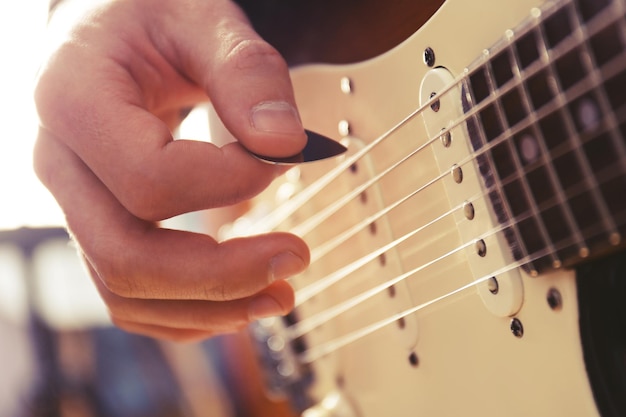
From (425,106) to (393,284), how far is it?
0.68ft

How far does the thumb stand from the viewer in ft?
1.74

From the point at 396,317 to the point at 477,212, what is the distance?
0.22 m

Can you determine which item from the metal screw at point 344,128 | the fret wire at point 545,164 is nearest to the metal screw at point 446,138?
the fret wire at point 545,164

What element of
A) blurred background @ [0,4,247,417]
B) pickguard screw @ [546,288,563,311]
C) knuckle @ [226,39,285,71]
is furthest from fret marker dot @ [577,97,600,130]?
blurred background @ [0,4,247,417]

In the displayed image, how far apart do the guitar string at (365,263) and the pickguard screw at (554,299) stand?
5 cm

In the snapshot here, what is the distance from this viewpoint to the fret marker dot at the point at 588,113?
0.37 meters

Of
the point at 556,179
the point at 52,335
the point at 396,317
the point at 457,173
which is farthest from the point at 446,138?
the point at 52,335

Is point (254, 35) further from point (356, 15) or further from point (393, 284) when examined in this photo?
point (393, 284)

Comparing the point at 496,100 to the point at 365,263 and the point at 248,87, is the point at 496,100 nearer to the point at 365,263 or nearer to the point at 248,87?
the point at 248,87

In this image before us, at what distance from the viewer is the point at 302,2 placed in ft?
2.61

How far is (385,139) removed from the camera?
2.14 ft

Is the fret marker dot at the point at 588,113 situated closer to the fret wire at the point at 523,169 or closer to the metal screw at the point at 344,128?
the fret wire at the point at 523,169

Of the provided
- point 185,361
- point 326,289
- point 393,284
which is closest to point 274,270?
point 393,284

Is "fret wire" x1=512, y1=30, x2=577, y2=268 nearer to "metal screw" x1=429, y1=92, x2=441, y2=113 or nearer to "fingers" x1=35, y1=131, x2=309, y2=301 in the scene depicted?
"metal screw" x1=429, y1=92, x2=441, y2=113
